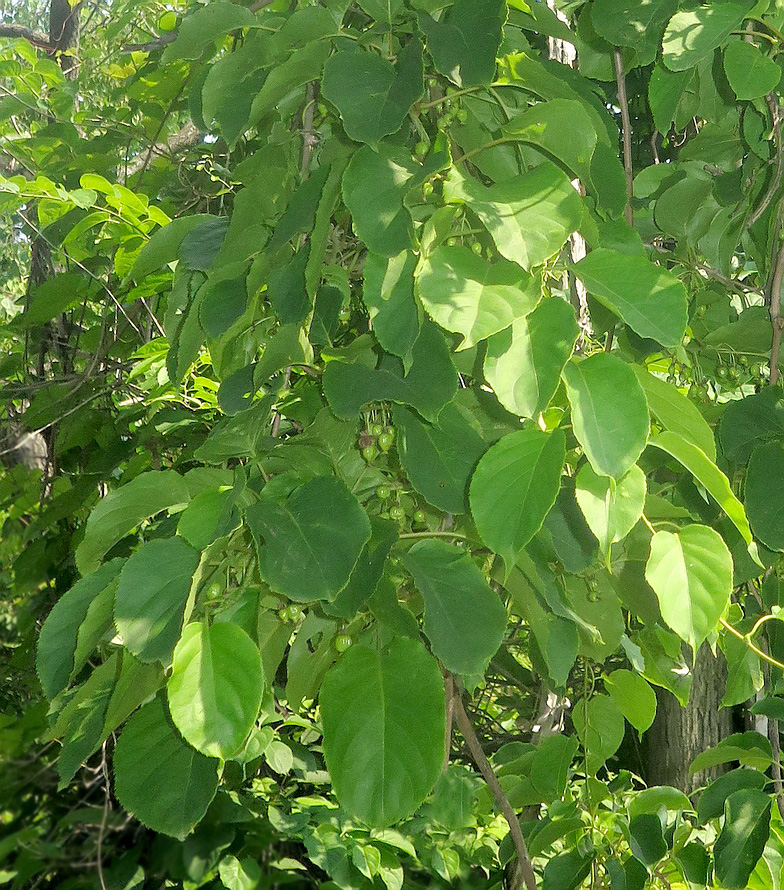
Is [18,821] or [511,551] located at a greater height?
[511,551]

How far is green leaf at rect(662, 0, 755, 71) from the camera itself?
2.20ft

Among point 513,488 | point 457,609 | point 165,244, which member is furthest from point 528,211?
point 165,244

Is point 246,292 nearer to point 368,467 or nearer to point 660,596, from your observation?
point 368,467

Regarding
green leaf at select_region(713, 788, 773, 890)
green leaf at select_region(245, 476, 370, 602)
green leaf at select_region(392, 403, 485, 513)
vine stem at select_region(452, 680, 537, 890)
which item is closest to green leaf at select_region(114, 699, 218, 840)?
green leaf at select_region(245, 476, 370, 602)

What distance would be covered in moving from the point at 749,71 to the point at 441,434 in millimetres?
430

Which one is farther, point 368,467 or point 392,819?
point 368,467

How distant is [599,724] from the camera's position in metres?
1.01

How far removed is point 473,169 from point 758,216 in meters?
0.40

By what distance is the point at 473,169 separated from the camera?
2.39 ft

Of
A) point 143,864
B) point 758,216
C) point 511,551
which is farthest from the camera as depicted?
point 143,864

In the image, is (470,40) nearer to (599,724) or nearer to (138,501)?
(138,501)

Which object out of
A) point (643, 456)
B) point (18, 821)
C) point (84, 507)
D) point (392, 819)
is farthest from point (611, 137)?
point (84, 507)

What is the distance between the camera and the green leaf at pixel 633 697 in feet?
3.30

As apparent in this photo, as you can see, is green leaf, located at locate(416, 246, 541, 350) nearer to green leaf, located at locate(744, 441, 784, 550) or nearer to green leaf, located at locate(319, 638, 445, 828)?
green leaf, located at locate(319, 638, 445, 828)
